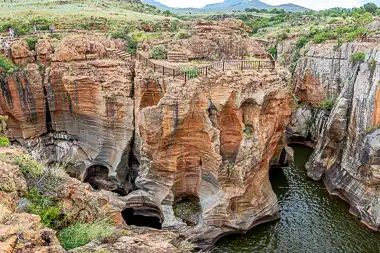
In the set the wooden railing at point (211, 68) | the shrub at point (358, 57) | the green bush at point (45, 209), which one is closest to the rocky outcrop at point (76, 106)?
the wooden railing at point (211, 68)

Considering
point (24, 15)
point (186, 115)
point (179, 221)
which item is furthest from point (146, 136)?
point (24, 15)

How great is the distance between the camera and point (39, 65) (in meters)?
26.5

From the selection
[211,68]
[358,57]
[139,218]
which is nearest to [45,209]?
[139,218]

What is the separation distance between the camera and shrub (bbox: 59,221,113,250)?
30.7 ft

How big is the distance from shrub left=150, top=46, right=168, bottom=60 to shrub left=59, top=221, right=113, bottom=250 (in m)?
18.7

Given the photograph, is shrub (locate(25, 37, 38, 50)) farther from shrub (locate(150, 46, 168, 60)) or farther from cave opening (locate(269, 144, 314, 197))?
cave opening (locate(269, 144, 314, 197))

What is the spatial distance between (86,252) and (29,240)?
4.33ft

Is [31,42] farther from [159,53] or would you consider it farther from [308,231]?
[308,231]

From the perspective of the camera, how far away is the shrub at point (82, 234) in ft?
30.7

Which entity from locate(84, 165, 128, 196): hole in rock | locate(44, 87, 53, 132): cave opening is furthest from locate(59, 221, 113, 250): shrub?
locate(44, 87, 53, 132): cave opening

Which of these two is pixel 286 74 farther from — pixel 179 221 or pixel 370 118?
pixel 179 221

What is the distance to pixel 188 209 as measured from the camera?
851 inches

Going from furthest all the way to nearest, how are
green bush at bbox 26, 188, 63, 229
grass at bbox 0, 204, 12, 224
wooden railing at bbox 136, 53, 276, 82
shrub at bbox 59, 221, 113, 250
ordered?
wooden railing at bbox 136, 53, 276, 82, green bush at bbox 26, 188, 63, 229, shrub at bbox 59, 221, 113, 250, grass at bbox 0, 204, 12, 224

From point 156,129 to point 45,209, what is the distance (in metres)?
10.2
